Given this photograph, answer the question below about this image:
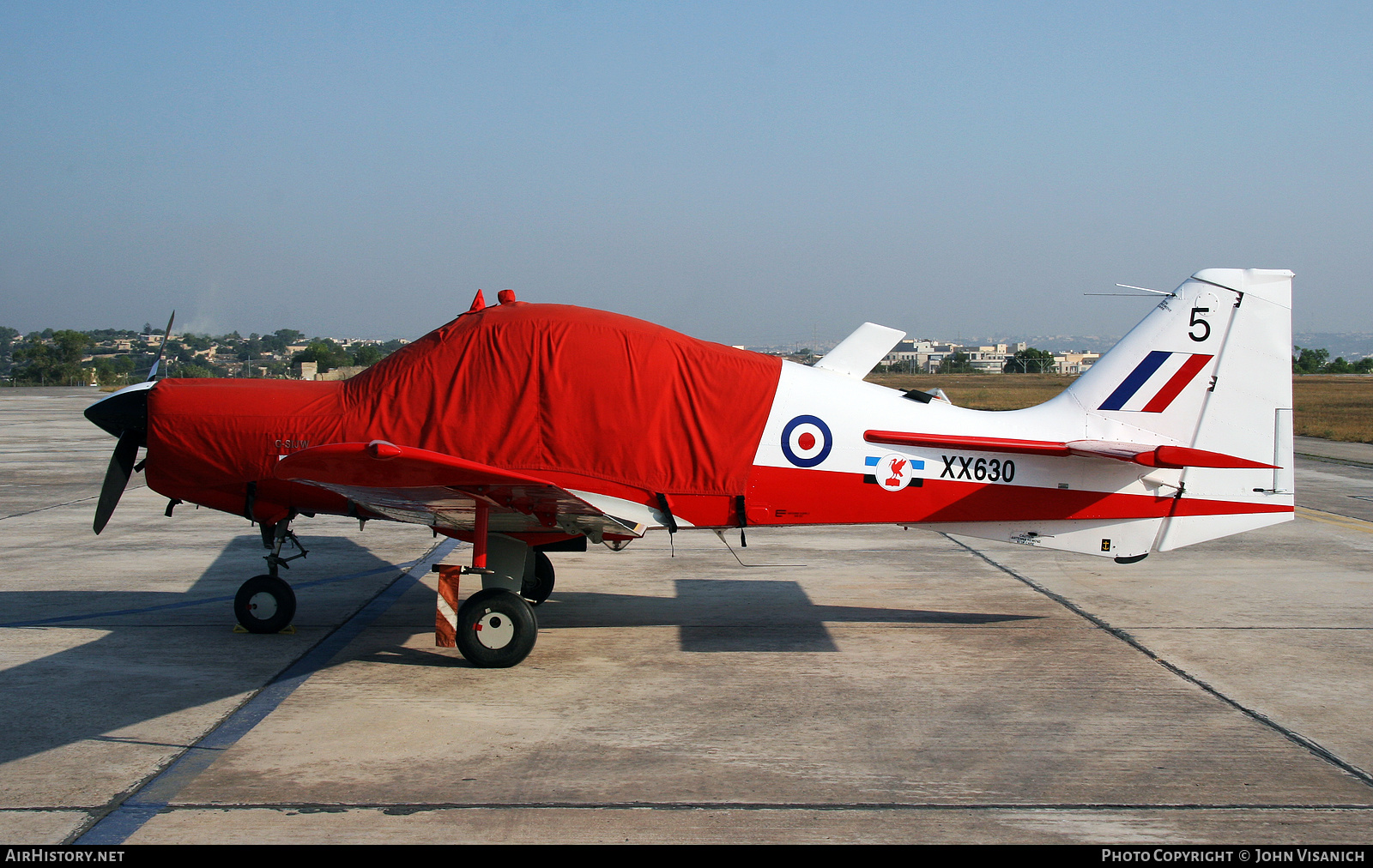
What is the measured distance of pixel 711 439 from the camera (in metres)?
7.51

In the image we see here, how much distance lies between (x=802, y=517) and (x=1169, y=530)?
9.91 ft

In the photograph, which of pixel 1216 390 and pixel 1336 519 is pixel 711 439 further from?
pixel 1336 519

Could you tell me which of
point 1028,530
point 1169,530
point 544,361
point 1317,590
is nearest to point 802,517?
point 1028,530

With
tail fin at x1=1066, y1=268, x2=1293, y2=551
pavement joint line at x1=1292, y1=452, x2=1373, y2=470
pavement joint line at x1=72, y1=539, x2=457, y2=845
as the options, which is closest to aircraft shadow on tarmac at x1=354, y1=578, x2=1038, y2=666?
pavement joint line at x1=72, y1=539, x2=457, y2=845

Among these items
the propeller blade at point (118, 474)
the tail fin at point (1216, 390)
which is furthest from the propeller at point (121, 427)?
the tail fin at point (1216, 390)

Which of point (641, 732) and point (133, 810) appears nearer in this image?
point (133, 810)

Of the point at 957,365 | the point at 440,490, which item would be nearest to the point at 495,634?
the point at 440,490

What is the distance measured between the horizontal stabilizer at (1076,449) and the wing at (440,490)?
2281 mm

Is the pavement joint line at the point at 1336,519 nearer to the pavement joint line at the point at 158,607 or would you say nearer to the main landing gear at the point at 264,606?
the pavement joint line at the point at 158,607

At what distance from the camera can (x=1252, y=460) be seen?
25.8 ft

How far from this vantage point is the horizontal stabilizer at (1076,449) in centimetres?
736

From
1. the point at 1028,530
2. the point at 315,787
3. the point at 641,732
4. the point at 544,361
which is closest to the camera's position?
the point at 315,787

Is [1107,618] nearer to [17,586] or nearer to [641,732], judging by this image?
[641,732]

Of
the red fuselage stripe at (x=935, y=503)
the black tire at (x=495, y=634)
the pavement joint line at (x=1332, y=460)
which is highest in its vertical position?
the red fuselage stripe at (x=935, y=503)
